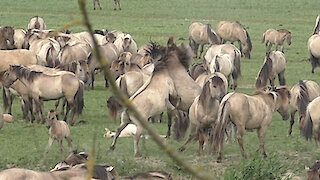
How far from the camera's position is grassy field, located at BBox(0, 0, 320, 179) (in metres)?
9.77

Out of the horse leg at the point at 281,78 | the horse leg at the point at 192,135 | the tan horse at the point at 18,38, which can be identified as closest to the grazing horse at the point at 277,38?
the horse leg at the point at 281,78

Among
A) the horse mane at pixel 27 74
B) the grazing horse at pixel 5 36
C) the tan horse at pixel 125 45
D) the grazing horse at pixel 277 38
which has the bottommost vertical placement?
the grazing horse at pixel 277 38

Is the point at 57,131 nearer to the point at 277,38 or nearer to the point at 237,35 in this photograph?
the point at 237,35

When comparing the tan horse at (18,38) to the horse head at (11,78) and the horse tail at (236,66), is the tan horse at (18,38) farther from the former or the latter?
the horse head at (11,78)

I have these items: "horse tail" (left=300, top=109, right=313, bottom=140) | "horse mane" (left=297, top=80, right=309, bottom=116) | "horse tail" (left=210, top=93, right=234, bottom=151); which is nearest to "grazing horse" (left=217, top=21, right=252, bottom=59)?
"horse mane" (left=297, top=80, right=309, bottom=116)

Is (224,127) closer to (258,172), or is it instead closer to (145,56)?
(258,172)

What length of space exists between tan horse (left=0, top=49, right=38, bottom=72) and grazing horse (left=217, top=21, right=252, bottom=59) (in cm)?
864

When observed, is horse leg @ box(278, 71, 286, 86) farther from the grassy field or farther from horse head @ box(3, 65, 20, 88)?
horse head @ box(3, 65, 20, 88)

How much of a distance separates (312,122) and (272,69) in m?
6.68

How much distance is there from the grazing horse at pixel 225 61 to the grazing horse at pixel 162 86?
4635 millimetres

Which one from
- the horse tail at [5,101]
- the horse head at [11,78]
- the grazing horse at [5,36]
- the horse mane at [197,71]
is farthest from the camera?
the grazing horse at [5,36]

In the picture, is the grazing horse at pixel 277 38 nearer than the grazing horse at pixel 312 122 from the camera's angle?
No

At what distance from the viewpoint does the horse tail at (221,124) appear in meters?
10.3

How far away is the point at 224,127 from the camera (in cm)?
1027
